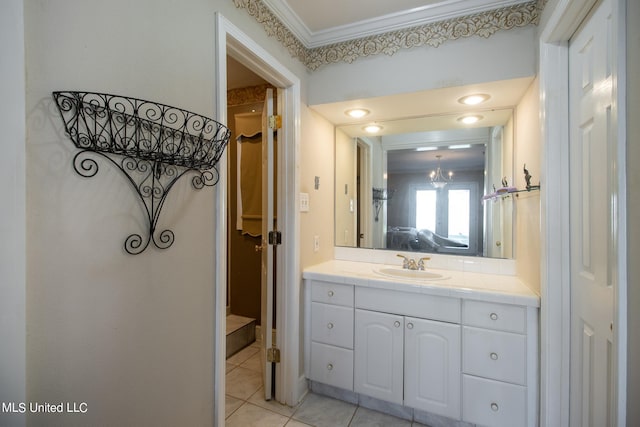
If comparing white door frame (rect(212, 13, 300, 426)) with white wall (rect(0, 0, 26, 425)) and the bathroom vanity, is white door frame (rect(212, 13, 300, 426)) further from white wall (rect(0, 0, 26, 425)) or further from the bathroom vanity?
white wall (rect(0, 0, 26, 425))

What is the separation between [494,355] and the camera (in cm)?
153

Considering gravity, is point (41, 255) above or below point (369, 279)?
above

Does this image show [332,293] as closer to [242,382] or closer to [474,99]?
[242,382]

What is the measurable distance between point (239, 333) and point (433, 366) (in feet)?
5.88

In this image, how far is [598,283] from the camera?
1.06m

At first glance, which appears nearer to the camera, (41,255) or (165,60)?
(41,255)

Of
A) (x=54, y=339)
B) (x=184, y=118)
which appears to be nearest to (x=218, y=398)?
(x=54, y=339)

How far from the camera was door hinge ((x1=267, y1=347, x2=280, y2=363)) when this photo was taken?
6.40 feet

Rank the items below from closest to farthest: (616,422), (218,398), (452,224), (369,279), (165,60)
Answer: (616,422) → (165,60) → (218,398) → (369,279) → (452,224)

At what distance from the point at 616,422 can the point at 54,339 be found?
5.22 ft

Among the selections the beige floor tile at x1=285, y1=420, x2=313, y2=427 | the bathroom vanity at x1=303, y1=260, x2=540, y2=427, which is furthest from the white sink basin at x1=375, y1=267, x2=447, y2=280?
the beige floor tile at x1=285, y1=420, x2=313, y2=427

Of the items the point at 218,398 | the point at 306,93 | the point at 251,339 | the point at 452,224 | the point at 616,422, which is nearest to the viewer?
the point at 616,422

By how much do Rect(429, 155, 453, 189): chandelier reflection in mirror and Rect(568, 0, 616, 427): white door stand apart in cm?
91

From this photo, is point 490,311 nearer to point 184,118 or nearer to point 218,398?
point 218,398
